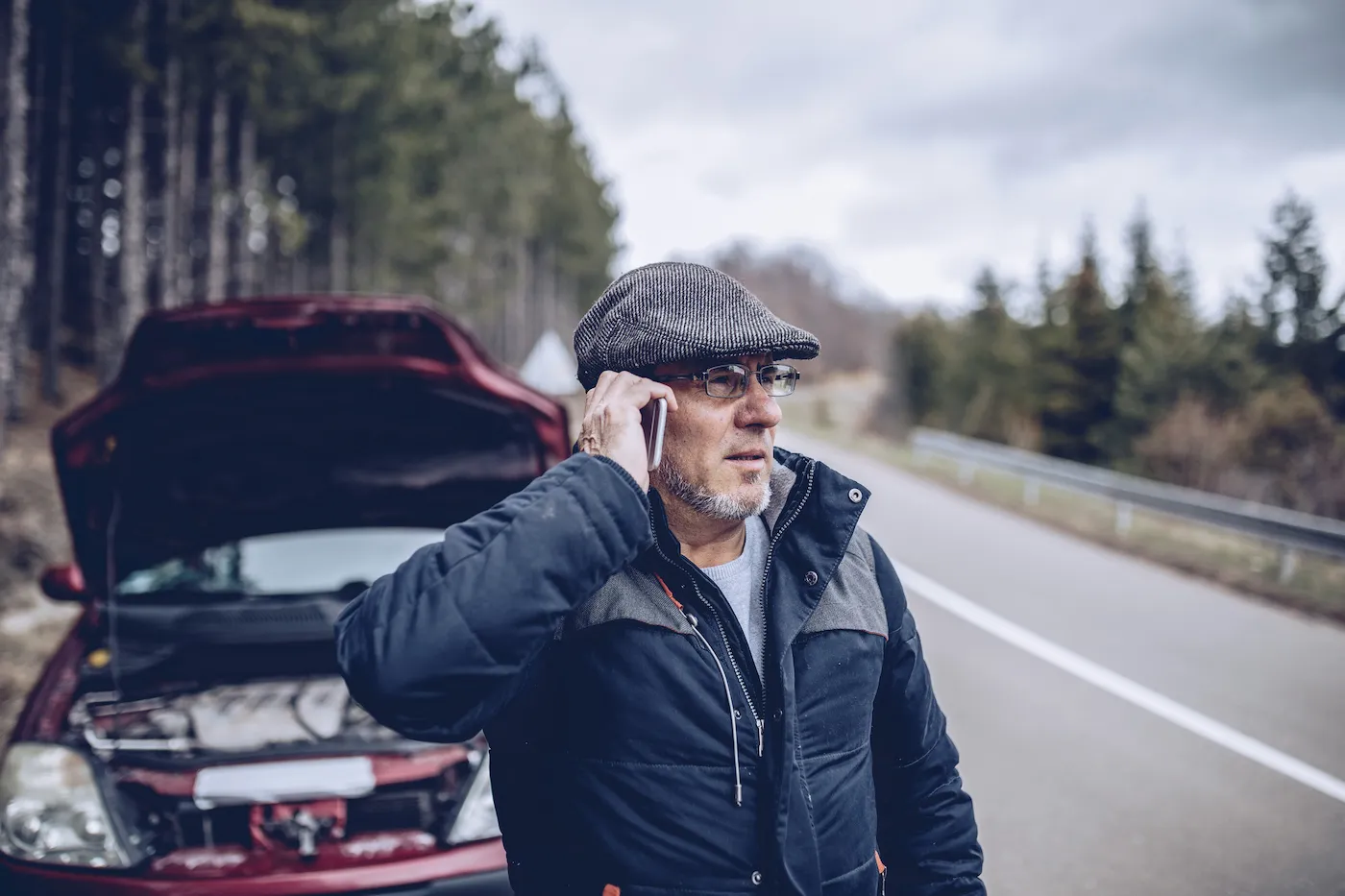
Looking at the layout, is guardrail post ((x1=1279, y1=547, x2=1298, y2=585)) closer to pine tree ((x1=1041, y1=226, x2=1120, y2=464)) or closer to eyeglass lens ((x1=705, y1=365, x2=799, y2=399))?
eyeglass lens ((x1=705, y1=365, x2=799, y2=399))

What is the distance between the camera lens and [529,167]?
3731 cm

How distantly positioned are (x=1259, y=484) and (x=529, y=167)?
29077mm

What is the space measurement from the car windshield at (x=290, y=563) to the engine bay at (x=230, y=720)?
44 centimetres

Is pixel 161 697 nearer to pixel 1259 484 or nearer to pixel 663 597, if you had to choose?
pixel 663 597

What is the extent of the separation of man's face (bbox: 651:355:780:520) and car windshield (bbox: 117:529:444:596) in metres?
2.14

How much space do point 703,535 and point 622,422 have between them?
1.31ft

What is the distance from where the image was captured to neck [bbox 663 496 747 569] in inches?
77.0

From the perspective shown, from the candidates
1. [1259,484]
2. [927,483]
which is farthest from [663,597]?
[1259,484]

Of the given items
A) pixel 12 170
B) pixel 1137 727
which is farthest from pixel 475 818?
pixel 12 170

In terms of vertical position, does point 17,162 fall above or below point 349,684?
above

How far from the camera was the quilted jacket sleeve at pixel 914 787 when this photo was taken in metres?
2.04

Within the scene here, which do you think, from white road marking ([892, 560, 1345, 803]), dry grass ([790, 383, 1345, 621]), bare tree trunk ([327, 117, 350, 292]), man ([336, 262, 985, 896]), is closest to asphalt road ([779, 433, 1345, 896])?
white road marking ([892, 560, 1345, 803])

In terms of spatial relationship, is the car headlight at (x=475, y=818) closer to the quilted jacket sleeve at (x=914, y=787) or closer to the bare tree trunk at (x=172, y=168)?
the quilted jacket sleeve at (x=914, y=787)

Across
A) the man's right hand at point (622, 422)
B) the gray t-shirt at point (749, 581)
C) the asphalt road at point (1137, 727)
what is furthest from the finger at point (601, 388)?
the asphalt road at point (1137, 727)
